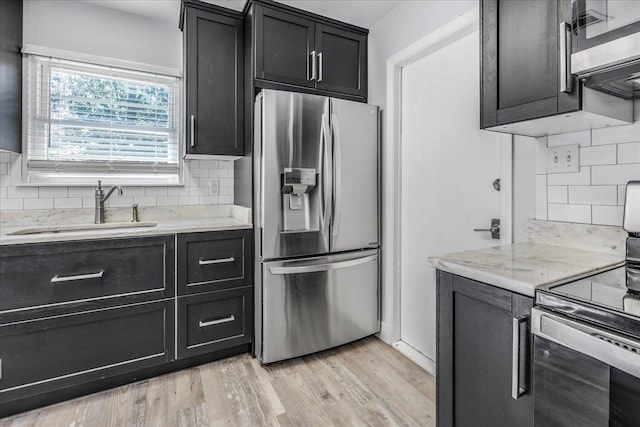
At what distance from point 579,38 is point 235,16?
7.12 feet

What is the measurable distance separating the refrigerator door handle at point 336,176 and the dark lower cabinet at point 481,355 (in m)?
1.12

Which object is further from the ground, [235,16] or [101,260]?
[235,16]

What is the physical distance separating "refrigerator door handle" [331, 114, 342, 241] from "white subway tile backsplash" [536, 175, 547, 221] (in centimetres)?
119

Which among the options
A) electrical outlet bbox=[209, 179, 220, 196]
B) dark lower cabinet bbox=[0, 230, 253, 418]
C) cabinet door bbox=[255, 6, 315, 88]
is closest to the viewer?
dark lower cabinet bbox=[0, 230, 253, 418]

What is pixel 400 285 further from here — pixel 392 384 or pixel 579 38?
pixel 579 38

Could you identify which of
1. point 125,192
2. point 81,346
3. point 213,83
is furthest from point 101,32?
point 81,346

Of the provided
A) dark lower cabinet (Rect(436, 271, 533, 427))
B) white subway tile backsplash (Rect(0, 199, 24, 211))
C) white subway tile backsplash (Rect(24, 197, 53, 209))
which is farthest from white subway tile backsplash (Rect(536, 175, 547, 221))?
white subway tile backsplash (Rect(0, 199, 24, 211))

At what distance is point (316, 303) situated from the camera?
2.30 metres

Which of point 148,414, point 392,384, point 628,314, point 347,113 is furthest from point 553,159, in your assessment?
point 148,414

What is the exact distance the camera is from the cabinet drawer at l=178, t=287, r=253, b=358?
214 centimetres

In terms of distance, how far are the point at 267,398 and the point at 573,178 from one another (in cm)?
196

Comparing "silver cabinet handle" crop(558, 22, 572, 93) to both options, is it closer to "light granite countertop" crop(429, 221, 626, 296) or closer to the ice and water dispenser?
"light granite countertop" crop(429, 221, 626, 296)

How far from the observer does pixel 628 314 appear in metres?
0.79

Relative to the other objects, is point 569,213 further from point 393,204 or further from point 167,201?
point 167,201
